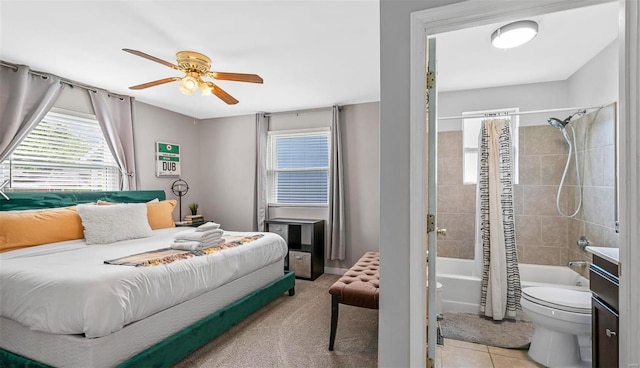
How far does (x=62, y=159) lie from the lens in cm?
338

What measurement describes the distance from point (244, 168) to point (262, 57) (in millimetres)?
2510

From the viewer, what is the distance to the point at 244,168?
16.4ft

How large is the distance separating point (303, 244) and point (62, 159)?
314 cm

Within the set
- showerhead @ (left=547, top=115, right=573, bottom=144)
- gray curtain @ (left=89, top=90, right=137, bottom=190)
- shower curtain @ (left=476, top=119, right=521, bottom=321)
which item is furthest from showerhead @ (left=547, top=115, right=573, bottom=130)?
gray curtain @ (left=89, top=90, right=137, bottom=190)

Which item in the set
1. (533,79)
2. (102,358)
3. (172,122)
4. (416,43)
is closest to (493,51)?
(533,79)

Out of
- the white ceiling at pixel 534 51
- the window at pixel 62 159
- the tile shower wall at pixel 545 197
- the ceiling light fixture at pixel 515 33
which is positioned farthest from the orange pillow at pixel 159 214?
the ceiling light fixture at pixel 515 33

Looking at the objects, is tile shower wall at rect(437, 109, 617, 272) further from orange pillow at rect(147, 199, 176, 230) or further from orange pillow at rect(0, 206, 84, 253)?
orange pillow at rect(0, 206, 84, 253)

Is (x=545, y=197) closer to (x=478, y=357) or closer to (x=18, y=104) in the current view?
(x=478, y=357)

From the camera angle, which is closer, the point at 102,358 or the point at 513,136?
the point at 102,358

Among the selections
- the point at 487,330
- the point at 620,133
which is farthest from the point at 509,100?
the point at 620,133

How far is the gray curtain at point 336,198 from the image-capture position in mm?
4273

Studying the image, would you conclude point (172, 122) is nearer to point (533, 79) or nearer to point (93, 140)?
point (93, 140)

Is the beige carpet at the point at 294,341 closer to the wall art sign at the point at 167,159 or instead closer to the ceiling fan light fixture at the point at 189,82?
the ceiling fan light fixture at the point at 189,82

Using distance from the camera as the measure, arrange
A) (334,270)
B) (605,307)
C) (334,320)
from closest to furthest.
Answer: (605,307), (334,320), (334,270)
